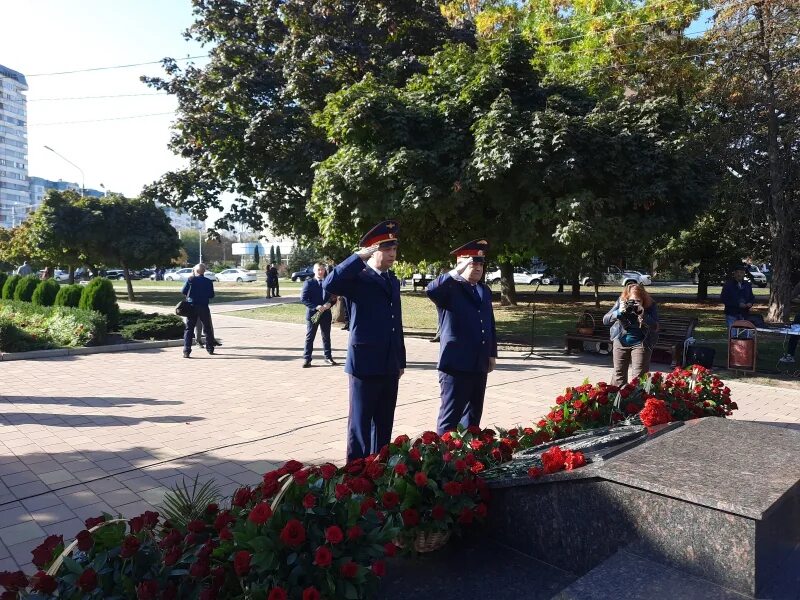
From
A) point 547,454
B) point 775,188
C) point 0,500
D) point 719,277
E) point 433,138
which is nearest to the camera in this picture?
point 547,454

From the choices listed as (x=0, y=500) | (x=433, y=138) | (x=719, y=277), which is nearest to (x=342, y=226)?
(x=433, y=138)

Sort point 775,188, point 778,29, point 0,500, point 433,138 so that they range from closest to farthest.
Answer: point 0,500, point 433,138, point 778,29, point 775,188

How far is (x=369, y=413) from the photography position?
4508mm

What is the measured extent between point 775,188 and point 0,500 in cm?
1809

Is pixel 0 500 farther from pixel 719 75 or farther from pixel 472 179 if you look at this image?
pixel 719 75

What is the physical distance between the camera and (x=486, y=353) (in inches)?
194

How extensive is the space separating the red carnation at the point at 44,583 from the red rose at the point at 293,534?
0.77 meters

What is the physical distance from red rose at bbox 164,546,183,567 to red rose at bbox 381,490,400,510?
0.84m

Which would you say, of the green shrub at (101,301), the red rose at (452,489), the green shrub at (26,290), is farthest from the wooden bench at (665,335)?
the green shrub at (26,290)

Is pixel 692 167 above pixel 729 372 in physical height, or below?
above

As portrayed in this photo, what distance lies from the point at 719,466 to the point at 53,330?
13010 millimetres

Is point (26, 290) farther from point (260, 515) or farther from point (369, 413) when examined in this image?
point (260, 515)

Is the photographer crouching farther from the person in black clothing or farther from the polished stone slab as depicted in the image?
the person in black clothing

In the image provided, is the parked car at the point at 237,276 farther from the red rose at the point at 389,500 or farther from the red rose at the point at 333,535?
the red rose at the point at 333,535
